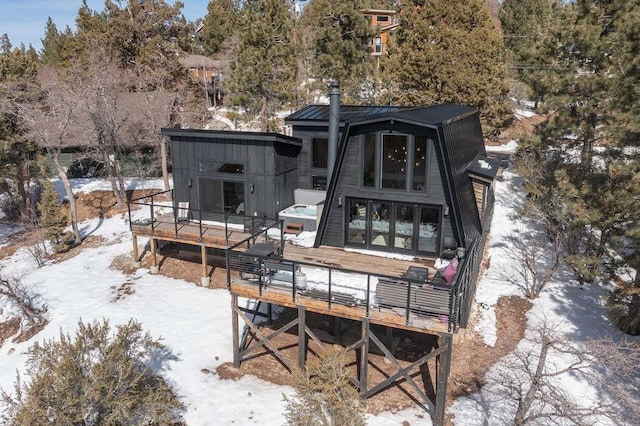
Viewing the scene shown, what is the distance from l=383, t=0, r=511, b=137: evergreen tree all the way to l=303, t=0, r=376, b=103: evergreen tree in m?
2.05

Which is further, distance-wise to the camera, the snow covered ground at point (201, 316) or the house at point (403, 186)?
the house at point (403, 186)

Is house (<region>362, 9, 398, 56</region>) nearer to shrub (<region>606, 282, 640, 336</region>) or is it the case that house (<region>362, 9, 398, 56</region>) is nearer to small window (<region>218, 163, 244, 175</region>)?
small window (<region>218, 163, 244, 175</region>)

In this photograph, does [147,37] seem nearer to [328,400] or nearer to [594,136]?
[594,136]

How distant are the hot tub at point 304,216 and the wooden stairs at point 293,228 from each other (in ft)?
0.48

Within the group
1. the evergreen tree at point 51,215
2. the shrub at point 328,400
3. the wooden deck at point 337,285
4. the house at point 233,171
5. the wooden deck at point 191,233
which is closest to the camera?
the shrub at point 328,400

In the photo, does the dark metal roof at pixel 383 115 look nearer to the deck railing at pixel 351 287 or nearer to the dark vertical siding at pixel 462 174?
the dark vertical siding at pixel 462 174

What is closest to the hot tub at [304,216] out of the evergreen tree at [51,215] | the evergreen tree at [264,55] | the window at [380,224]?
the window at [380,224]

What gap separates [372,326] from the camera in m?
13.1

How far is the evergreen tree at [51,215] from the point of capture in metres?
19.8

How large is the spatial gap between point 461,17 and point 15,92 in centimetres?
2498

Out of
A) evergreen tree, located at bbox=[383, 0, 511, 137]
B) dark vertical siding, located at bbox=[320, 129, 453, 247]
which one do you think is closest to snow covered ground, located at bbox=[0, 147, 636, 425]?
dark vertical siding, located at bbox=[320, 129, 453, 247]

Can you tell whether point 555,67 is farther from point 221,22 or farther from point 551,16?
point 221,22

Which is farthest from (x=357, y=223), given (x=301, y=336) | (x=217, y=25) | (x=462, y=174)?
(x=217, y=25)

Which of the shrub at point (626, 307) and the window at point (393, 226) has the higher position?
the window at point (393, 226)
